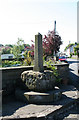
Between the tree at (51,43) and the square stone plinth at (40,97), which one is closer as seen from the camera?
the square stone plinth at (40,97)

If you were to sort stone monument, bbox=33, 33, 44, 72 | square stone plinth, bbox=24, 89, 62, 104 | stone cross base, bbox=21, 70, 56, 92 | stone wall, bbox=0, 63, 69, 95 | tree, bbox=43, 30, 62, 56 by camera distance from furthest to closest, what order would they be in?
tree, bbox=43, 30, 62, 56, stone wall, bbox=0, 63, 69, 95, stone monument, bbox=33, 33, 44, 72, stone cross base, bbox=21, 70, 56, 92, square stone plinth, bbox=24, 89, 62, 104

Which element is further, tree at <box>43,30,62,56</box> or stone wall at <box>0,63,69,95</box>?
tree at <box>43,30,62,56</box>

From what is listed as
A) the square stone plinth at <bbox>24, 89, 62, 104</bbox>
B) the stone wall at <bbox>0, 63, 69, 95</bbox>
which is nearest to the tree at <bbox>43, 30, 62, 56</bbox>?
the stone wall at <bbox>0, 63, 69, 95</bbox>

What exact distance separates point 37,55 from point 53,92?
1.59 metres

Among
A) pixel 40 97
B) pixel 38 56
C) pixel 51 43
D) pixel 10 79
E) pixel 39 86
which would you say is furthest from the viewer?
pixel 51 43

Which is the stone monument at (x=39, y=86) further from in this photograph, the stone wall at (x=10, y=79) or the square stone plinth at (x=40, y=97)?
the stone wall at (x=10, y=79)

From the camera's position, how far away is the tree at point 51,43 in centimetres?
1487

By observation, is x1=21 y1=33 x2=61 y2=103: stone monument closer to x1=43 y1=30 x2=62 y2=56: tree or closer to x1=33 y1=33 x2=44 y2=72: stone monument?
x1=33 y1=33 x2=44 y2=72: stone monument

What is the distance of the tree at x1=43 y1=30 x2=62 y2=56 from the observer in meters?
14.9

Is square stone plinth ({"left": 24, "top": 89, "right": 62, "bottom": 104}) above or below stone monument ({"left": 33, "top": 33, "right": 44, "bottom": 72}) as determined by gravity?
below

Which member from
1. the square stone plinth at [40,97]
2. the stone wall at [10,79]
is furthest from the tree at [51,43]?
the square stone plinth at [40,97]

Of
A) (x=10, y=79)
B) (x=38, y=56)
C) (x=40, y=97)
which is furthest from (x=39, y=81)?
(x=10, y=79)

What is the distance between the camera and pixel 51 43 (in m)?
15.0

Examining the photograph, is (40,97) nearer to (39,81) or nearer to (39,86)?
(39,86)
